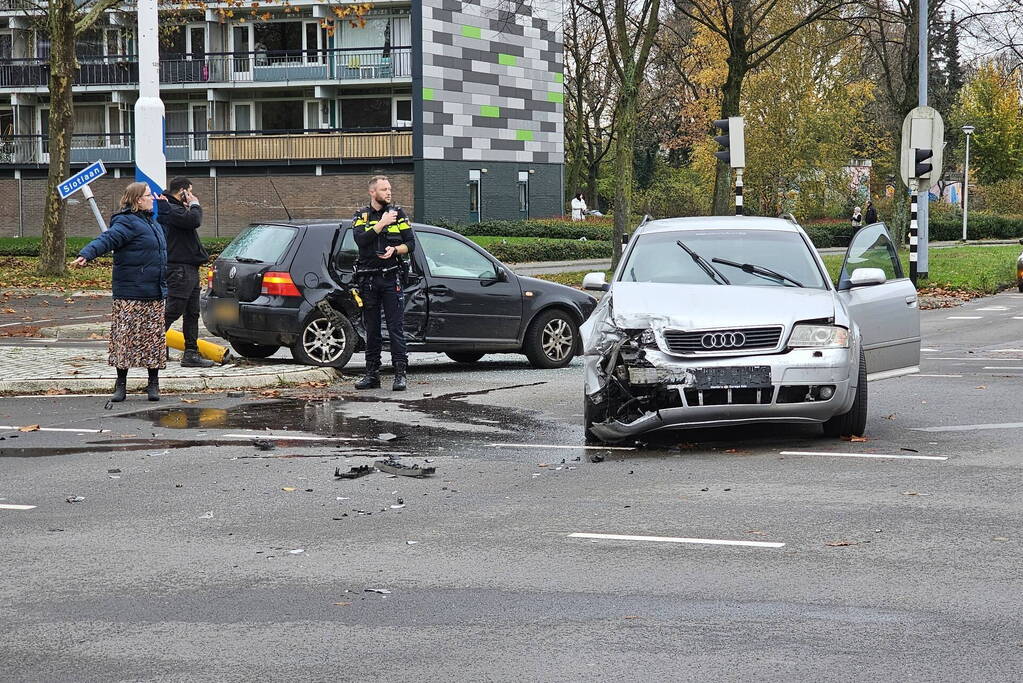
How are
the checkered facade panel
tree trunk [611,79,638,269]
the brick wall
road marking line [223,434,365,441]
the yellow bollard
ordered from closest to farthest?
road marking line [223,434,365,441] → the yellow bollard → tree trunk [611,79,638,269] → the checkered facade panel → the brick wall

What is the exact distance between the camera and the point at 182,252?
1438cm

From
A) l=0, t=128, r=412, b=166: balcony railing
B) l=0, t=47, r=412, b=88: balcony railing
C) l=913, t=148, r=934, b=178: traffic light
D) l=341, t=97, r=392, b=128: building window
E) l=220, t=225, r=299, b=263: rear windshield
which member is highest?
l=0, t=47, r=412, b=88: balcony railing

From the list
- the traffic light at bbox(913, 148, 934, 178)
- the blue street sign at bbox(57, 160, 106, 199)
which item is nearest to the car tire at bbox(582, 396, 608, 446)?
the blue street sign at bbox(57, 160, 106, 199)

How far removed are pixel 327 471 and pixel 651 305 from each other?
2.48m

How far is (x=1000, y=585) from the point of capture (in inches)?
223

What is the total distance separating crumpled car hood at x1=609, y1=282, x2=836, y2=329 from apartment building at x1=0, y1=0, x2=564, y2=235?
43.1 metres

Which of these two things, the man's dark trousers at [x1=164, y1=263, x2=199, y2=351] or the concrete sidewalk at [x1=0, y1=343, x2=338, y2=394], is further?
the man's dark trousers at [x1=164, y1=263, x2=199, y2=351]

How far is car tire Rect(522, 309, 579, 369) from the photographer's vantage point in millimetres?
15516

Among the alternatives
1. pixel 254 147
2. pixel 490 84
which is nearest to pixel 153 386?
pixel 490 84

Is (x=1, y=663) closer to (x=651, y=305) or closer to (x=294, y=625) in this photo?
(x=294, y=625)

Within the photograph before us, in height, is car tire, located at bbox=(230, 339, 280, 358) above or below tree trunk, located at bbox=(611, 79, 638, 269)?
below

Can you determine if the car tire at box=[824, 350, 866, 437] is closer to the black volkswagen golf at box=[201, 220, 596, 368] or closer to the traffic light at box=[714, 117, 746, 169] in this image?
the black volkswagen golf at box=[201, 220, 596, 368]

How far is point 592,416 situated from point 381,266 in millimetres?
4026

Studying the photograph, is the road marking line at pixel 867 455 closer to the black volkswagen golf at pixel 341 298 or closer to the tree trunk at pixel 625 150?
the black volkswagen golf at pixel 341 298
